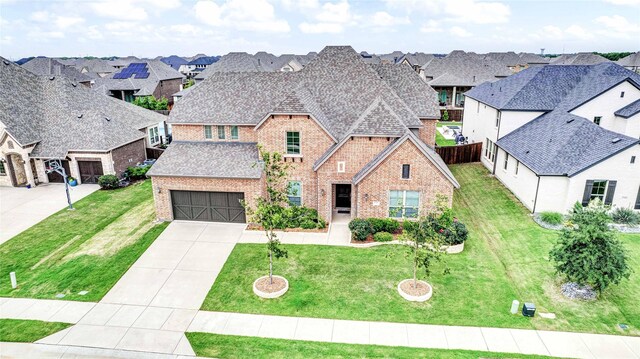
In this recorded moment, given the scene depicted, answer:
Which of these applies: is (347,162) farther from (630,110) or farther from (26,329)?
(630,110)

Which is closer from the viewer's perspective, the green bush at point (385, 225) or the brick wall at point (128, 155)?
the green bush at point (385, 225)

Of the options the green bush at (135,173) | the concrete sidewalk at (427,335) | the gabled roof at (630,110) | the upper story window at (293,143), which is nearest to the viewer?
the concrete sidewalk at (427,335)

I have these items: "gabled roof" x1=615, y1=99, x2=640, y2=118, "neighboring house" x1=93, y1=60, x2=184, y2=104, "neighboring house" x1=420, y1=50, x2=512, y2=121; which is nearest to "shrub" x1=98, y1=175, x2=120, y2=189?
"neighboring house" x1=93, y1=60, x2=184, y2=104

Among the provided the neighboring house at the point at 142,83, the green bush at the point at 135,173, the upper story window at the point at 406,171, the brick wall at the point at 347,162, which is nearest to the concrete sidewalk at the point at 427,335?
the upper story window at the point at 406,171

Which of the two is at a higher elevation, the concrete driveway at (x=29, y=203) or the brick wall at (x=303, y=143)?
the brick wall at (x=303, y=143)

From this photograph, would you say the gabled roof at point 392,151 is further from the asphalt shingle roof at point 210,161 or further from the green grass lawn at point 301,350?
the green grass lawn at point 301,350

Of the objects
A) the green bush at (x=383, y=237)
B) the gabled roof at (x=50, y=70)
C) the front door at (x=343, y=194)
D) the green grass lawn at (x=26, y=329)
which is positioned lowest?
the green grass lawn at (x=26, y=329)

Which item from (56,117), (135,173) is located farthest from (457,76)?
(56,117)

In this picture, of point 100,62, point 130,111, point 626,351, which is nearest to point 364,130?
point 626,351
